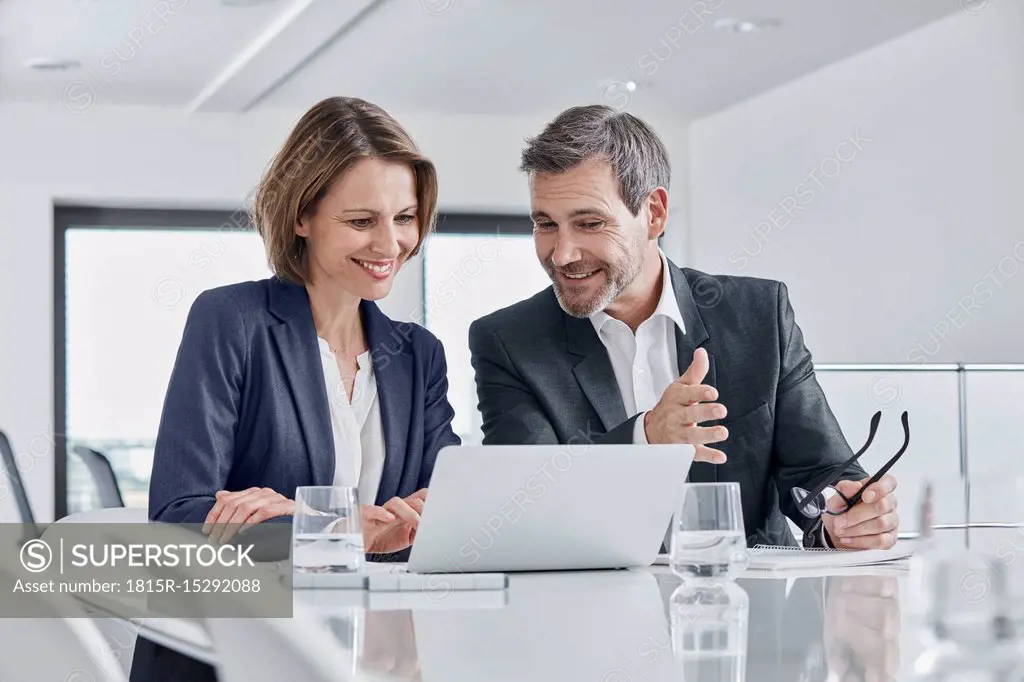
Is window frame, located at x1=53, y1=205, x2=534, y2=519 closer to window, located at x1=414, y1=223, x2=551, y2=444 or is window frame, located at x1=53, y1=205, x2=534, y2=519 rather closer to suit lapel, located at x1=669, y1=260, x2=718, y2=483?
window, located at x1=414, y1=223, x2=551, y2=444

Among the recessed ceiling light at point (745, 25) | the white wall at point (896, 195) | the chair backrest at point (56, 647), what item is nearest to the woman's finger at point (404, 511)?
the chair backrest at point (56, 647)

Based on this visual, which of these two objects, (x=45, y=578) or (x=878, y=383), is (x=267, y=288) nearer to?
(x=45, y=578)

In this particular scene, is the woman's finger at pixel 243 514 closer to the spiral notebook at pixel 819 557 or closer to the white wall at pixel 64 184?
the spiral notebook at pixel 819 557

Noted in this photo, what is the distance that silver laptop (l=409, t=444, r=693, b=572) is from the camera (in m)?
1.46

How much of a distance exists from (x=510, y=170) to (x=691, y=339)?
4648 mm

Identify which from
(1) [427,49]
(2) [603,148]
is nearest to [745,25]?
(1) [427,49]

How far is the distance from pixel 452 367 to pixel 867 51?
114 inches

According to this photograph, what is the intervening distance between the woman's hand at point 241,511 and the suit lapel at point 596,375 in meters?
0.77

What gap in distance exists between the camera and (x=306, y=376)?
6.59ft

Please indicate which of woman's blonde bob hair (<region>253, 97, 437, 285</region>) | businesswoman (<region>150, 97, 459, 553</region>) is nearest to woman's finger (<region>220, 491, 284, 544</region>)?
businesswoman (<region>150, 97, 459, 553</region>)

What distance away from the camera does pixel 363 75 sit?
5.88 meters

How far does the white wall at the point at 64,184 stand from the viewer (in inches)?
249

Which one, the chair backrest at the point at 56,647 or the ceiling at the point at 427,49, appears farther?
the ceiling at the point at 427,49

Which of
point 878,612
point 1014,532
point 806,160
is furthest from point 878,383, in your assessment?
point 878,612
